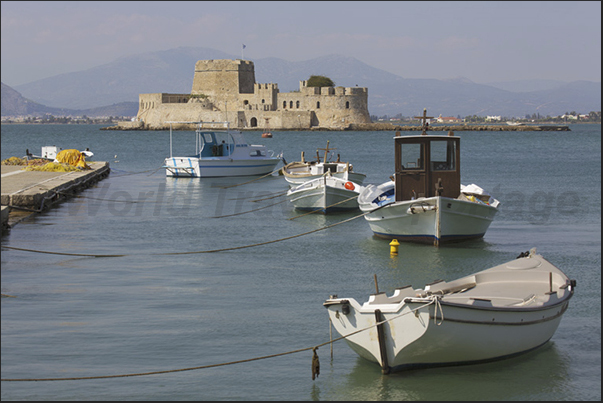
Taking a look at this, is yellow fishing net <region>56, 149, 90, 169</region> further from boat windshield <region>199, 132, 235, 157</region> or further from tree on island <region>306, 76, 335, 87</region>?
tree on island <region>306, 76, 335, 87</region>

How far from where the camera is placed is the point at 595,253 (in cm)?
1445

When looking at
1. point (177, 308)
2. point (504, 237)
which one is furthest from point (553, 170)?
point (177, 308)

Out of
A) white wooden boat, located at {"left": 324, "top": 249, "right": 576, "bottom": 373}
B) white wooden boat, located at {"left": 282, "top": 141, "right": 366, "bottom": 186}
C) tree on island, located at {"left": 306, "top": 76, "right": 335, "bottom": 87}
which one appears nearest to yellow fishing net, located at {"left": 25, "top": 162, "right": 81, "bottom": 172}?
white wooden boat, located at {"left": 282, "top": 141, "right": 366, "bottom": 186}

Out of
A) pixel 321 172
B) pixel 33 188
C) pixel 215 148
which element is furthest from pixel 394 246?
pixel 215 148

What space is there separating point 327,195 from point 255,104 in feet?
263

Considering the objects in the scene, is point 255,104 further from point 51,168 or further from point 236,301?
point 236,301

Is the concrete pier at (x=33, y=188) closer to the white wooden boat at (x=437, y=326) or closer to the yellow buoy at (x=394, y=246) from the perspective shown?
the yellow buoy at (x=394, y=246)

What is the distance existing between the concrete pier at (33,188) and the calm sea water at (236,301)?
35cm

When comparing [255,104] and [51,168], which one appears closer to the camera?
[51,168]

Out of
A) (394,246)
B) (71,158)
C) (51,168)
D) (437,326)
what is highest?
(71,158)

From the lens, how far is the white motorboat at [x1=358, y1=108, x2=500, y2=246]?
14.2m

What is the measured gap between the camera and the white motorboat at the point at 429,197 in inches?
558

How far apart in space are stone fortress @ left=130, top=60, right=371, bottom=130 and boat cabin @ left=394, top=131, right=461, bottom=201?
81.4 meters

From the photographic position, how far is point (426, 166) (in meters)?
14.4
